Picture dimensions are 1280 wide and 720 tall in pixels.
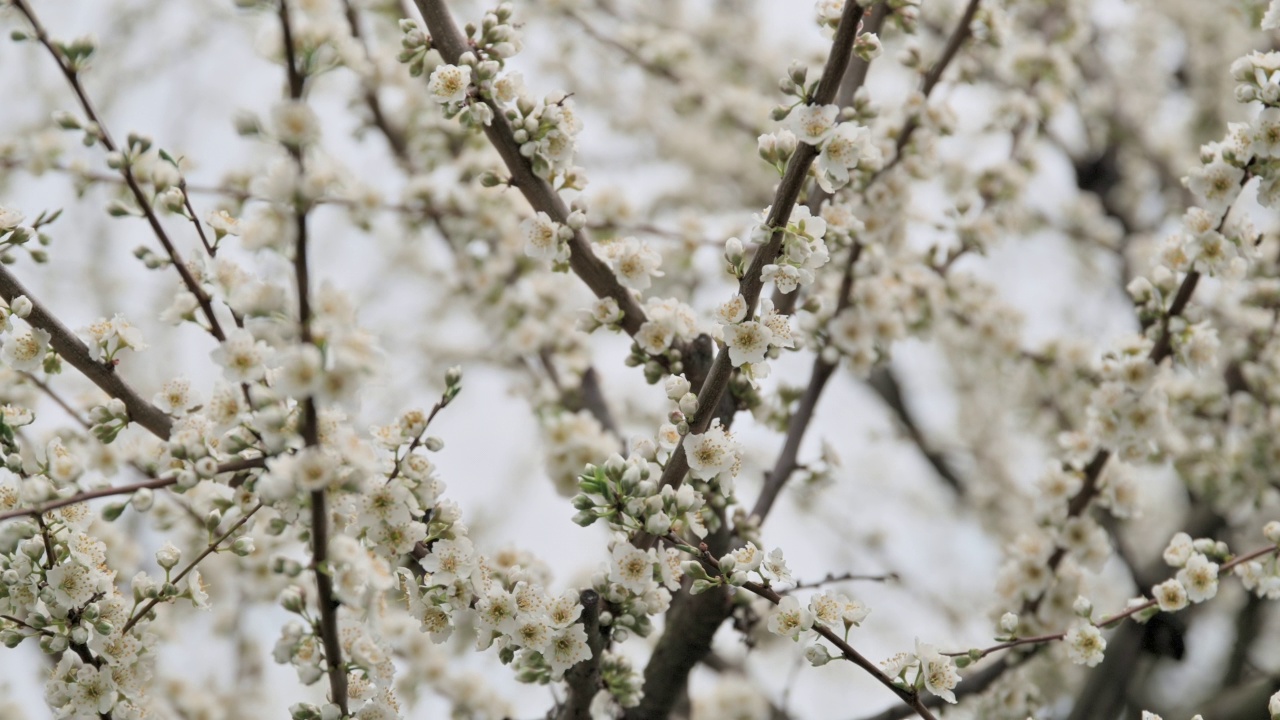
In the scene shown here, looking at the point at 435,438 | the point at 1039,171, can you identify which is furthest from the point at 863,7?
the point at 1039,171

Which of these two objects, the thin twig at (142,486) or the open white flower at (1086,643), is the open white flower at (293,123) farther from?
the open white flower at (1086,643)

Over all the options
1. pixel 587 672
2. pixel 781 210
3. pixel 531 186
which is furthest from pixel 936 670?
pixel 531 186

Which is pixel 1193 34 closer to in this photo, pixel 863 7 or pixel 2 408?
pixel 863 7

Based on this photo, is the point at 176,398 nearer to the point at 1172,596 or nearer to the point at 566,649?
the point at 566,649

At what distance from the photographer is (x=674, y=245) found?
3.64 meters

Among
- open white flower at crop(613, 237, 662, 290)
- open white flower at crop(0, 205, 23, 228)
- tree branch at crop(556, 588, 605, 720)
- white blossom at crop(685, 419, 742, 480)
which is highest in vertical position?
open white flower at crop(613, 237, 662, 290)

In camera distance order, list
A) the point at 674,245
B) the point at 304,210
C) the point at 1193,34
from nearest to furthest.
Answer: the point at 304,210
the point at 674,245
the point at 1193,34

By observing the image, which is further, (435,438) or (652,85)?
(652,85)

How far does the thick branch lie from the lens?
1916 millimetres

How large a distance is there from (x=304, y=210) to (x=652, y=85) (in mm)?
5168

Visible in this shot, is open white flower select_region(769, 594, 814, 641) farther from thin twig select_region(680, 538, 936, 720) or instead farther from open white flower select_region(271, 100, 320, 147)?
open white flower select_region(271, 100, 320, 147)

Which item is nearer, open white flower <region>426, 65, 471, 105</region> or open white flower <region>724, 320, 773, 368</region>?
open white flower <region>724, 320, 773, 368</region>

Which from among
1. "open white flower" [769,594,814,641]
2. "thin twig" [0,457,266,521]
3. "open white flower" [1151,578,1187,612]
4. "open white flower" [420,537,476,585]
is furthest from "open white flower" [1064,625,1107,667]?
"thin twig" [0,457,266,521]

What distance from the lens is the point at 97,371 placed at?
1926 mm
